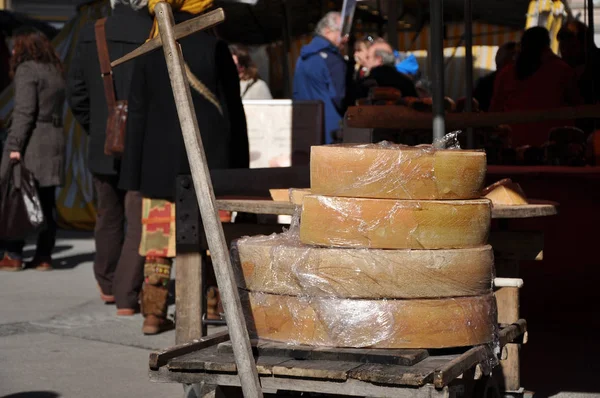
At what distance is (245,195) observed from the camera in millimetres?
4938

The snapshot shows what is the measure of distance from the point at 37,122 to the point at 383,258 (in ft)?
20.7

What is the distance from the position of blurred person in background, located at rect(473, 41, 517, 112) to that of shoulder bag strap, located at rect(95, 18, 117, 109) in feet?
11.3

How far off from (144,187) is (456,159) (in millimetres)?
2857

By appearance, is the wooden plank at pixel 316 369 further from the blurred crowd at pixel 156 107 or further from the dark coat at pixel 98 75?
the dark coat at pixel 98 75

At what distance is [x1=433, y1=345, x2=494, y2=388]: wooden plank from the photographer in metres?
3.13

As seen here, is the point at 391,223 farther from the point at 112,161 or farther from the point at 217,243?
the point at 112,161

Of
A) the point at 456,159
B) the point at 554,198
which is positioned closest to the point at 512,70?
the point at 554,198

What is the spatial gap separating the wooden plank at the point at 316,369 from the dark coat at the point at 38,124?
20.2 feet

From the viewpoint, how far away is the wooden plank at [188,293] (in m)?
4.60

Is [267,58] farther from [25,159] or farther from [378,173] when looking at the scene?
[378,173]

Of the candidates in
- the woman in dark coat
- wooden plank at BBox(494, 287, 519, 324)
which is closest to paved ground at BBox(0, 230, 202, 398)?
the woman in dark coat

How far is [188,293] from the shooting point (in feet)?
15.2

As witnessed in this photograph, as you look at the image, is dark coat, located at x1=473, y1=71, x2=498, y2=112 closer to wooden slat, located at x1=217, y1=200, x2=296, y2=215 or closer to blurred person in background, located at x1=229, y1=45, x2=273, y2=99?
blurred person in background, located at x1=229, y1=45, x2=273, y2=99

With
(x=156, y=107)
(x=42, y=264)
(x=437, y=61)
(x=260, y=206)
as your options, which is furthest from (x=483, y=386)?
(x=42, y=264)
